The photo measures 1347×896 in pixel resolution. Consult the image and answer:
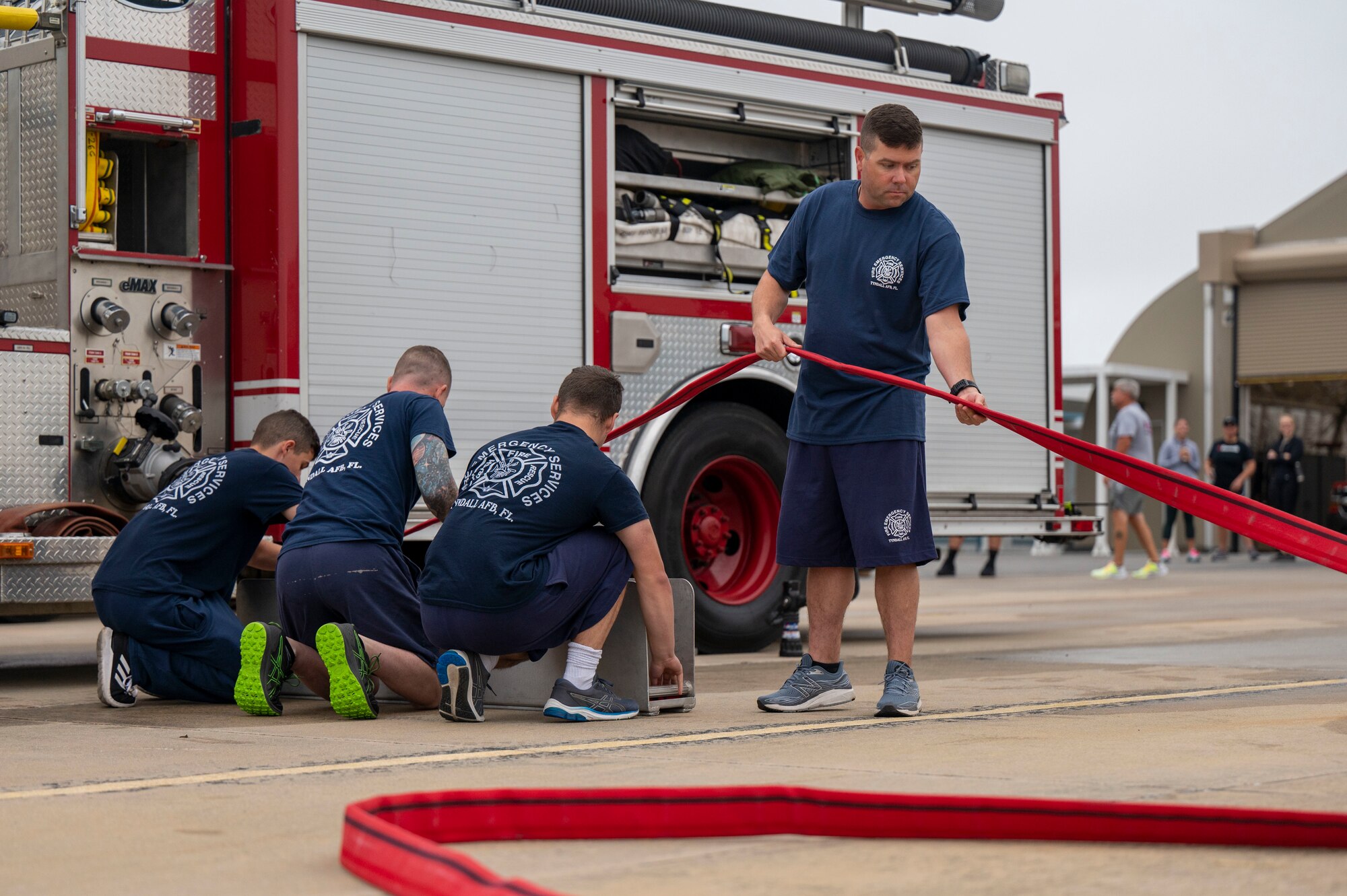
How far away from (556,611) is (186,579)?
1.60 m

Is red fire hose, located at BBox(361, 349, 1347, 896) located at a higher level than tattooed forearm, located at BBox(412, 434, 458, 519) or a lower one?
lower

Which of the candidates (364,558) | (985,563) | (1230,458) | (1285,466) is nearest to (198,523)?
(364,558)

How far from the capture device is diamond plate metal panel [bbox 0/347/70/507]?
706 centimetres

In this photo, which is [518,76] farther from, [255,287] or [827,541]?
[827,541]

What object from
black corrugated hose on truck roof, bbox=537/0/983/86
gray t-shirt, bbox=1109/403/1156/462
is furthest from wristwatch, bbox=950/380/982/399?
gray t-shirt, bbox=1109/403/1156/462

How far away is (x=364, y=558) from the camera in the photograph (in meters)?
5.90

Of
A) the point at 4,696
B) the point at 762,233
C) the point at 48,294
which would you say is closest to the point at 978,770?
the point at 4,696

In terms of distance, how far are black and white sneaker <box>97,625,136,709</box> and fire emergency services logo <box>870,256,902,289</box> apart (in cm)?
294

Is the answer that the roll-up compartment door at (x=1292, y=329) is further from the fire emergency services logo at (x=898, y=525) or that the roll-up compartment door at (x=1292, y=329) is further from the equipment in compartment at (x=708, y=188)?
the fire emergency services logo at (x=898, y=525)

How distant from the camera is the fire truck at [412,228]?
734 centimetres

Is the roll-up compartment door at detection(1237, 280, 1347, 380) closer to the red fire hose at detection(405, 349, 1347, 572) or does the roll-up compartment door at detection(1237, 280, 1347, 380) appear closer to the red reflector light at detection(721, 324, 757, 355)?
the red reflector light at detection(721, 324, 757, 355)

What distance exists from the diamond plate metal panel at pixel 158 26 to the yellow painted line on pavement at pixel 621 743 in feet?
13.6

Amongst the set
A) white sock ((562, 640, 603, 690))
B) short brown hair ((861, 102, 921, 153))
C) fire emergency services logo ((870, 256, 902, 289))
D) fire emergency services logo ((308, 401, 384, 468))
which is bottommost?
white sock ((562, 640, 603, 690))

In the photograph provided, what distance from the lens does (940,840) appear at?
3346 millimetres
